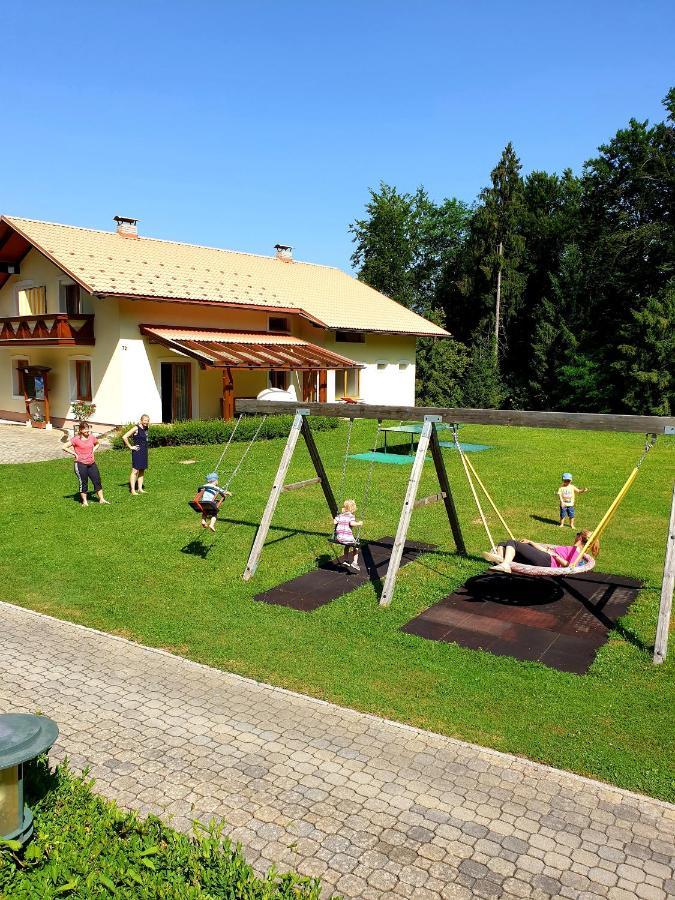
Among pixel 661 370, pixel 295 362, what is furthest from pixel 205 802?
pixel 661 370

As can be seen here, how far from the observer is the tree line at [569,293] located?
3547cm

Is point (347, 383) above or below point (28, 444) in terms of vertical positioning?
above

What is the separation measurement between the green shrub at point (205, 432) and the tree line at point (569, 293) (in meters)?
18.7

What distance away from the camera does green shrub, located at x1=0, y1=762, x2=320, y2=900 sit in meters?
3.52

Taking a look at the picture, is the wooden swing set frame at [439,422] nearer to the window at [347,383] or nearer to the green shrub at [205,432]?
the green shrub at [205,432]

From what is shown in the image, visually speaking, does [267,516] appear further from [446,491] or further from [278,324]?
[278,324]

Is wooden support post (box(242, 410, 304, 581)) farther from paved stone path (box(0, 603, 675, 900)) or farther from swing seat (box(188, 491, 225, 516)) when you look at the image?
paved stone path (box(0, 603, 675, 900))

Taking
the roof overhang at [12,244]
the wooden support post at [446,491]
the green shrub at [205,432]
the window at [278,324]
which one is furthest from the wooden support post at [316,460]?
the window at [278,324]

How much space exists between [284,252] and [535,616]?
31.2 meters

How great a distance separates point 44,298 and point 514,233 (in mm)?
29706

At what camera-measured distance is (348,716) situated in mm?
6086

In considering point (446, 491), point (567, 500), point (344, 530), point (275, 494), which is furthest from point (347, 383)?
point (344, 530)

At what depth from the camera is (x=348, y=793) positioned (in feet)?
16.2

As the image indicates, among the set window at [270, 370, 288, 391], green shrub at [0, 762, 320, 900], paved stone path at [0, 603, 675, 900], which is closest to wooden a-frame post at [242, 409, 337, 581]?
paved stone path at [0, 603, 675, 900]
